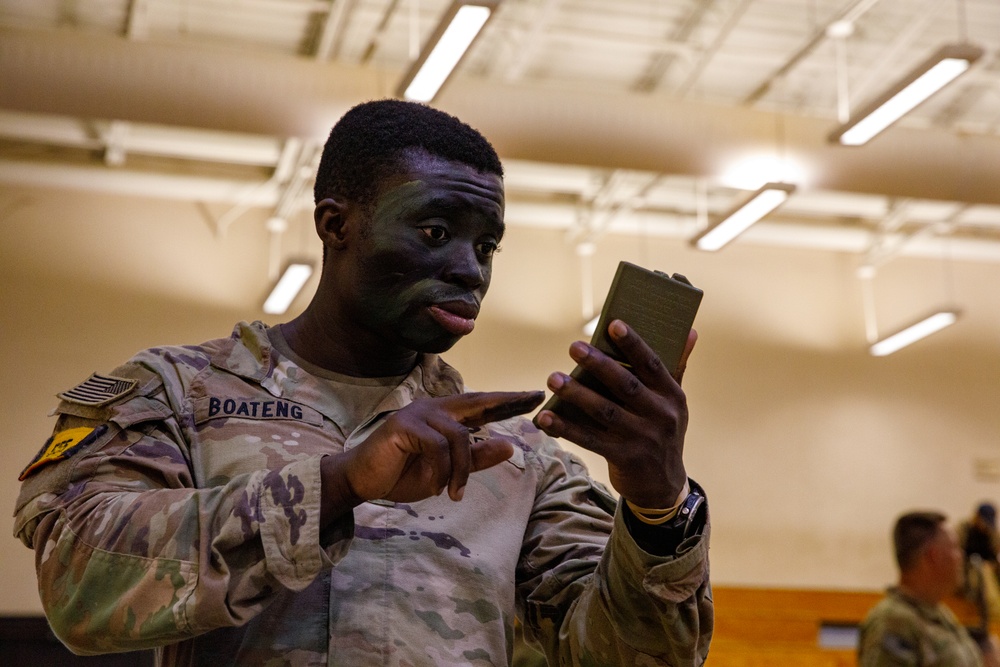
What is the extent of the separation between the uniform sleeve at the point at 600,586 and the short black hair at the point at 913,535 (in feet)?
15.2

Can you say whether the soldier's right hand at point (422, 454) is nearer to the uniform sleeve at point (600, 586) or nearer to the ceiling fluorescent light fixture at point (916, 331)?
the uniform sleeve at point (600, 586)

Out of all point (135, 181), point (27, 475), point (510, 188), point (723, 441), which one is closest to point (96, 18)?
point (135, 181)

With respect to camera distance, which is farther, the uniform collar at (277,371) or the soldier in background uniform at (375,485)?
the uniform collar at (277,371)

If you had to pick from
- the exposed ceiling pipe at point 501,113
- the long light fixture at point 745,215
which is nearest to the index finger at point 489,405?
the exposed ceiling pipe at point 501,113

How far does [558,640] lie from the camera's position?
1.97 metres

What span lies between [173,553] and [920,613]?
527 cm

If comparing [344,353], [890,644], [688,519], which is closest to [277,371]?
[344,353]

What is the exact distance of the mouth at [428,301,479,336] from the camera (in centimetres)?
192

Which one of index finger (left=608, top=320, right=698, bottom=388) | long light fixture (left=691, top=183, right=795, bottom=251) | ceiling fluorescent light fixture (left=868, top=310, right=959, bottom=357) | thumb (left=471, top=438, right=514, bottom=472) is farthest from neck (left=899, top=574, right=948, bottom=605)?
ceiling fluorescent light fixture (left=868, top=310, right=959, bottom=357)

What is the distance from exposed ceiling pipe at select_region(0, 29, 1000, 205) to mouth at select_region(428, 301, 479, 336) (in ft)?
21.5

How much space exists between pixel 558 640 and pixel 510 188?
11213mm

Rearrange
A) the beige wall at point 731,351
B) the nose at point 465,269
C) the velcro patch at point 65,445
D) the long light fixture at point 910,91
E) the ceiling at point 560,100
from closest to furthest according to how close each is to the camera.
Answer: the velcro patch at point 65,445 → the nose at point 465,269 → the long light fixture at point 910,91 → the ceiling at point 560,100 → the beige wall at point 731,351

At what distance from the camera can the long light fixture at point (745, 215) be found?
8.59m

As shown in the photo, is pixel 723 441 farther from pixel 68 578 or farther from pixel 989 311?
pixel 68 578
